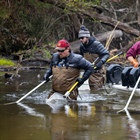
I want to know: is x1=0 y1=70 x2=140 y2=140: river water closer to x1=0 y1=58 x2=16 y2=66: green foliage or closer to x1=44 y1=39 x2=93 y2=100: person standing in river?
x1=44 y1=39 x2=93 y2=100: person standing in river

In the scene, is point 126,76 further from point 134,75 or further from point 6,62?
point 6,62

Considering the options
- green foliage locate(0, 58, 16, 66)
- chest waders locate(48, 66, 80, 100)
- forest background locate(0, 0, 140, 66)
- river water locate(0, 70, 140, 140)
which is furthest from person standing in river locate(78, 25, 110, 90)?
green foliage locate(0, 58, 16, 66)

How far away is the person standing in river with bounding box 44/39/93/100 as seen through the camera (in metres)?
11.8

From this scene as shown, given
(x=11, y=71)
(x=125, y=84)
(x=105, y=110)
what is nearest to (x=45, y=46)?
(x=11, y=71)

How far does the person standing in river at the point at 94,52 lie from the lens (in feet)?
46.6

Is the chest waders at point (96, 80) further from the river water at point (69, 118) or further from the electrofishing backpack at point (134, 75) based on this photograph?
the electrofishing backpack at point (134, 75)

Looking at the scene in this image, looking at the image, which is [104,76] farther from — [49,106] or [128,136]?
[128,136]

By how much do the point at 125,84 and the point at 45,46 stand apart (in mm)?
10691

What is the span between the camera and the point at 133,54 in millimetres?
12453

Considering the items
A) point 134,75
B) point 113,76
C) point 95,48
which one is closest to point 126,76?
point 134,75

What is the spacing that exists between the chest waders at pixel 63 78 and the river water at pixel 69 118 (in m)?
0.34

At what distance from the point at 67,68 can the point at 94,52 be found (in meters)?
3.32

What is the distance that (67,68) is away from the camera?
1187 centimetres

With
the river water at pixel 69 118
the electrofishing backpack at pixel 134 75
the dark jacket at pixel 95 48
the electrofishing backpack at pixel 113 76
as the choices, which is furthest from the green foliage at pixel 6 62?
the electrofishing backpack at pixel 134 75
